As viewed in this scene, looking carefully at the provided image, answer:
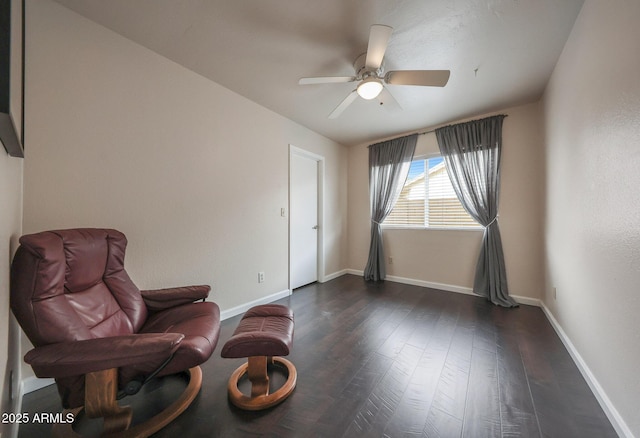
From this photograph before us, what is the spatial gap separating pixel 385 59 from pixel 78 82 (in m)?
2.37

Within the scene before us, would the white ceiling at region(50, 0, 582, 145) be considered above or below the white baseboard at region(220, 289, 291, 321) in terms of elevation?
above

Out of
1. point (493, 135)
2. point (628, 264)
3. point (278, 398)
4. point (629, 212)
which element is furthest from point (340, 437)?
point (493, 135)

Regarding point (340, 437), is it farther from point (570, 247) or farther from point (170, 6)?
point (170, 6)

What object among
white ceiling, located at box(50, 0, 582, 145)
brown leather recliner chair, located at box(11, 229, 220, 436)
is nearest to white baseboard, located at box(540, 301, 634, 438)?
brown leather recliner chair, located at box(11, 229, 220, 436)

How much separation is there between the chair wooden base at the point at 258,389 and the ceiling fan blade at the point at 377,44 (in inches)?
84.7

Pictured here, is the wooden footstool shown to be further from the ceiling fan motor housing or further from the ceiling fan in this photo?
the ceiling fan motor housing

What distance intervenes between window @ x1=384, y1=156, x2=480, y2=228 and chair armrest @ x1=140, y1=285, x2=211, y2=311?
124 inches

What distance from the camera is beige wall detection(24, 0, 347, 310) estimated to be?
1.49m

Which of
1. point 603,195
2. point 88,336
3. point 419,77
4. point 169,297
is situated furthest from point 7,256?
point 603,195

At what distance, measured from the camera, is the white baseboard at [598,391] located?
1.15m

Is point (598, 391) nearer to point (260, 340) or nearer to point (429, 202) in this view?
point (260, 340)

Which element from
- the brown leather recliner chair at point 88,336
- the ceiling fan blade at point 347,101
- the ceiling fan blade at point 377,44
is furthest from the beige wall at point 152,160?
the ceiling fan blade at point 377,44

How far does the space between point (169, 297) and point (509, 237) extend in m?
3.82

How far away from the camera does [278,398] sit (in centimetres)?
133
